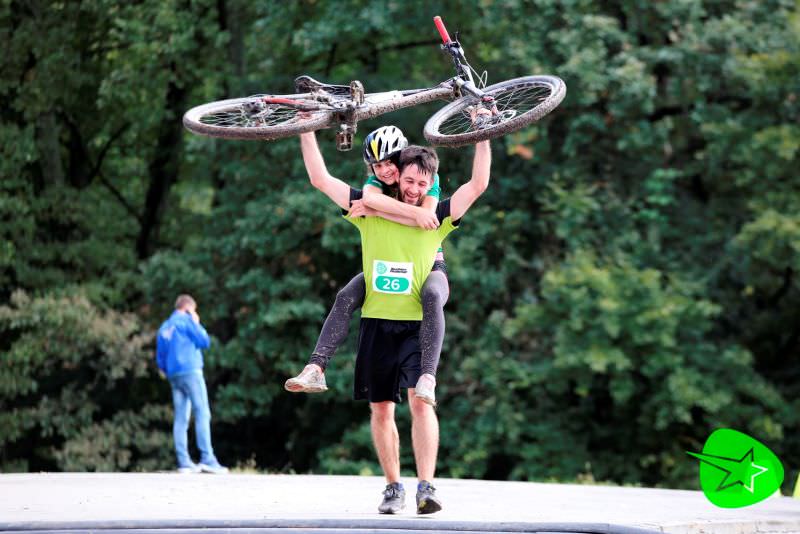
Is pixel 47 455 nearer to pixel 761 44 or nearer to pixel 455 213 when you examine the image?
pixel 761 44

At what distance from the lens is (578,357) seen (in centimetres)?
1972

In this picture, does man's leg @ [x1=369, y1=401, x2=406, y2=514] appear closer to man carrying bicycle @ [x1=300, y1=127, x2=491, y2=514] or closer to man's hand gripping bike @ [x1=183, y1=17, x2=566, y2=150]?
man carrying bicycle @ [x1=300, y1=127, x2=491, y2=514]

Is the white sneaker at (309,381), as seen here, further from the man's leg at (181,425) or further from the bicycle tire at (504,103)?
the man's leg at (181,425)

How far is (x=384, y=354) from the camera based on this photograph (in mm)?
7816

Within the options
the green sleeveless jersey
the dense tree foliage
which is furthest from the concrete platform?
the dense tree foliage

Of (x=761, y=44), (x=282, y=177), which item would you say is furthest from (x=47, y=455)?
(x=761, y=44)

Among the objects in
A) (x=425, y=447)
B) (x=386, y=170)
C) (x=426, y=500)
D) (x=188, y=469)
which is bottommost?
(x=188, y=469)

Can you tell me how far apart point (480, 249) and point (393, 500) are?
14.1m

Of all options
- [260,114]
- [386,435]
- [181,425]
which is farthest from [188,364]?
[386,435]

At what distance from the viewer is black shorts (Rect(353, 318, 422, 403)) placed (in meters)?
7.80

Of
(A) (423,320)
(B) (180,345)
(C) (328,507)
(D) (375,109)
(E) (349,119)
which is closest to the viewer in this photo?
(A) (423,320)

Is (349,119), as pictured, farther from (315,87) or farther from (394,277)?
(394,277)

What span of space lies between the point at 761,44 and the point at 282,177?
791 centimetres

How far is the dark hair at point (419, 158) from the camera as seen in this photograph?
775 centimetres
